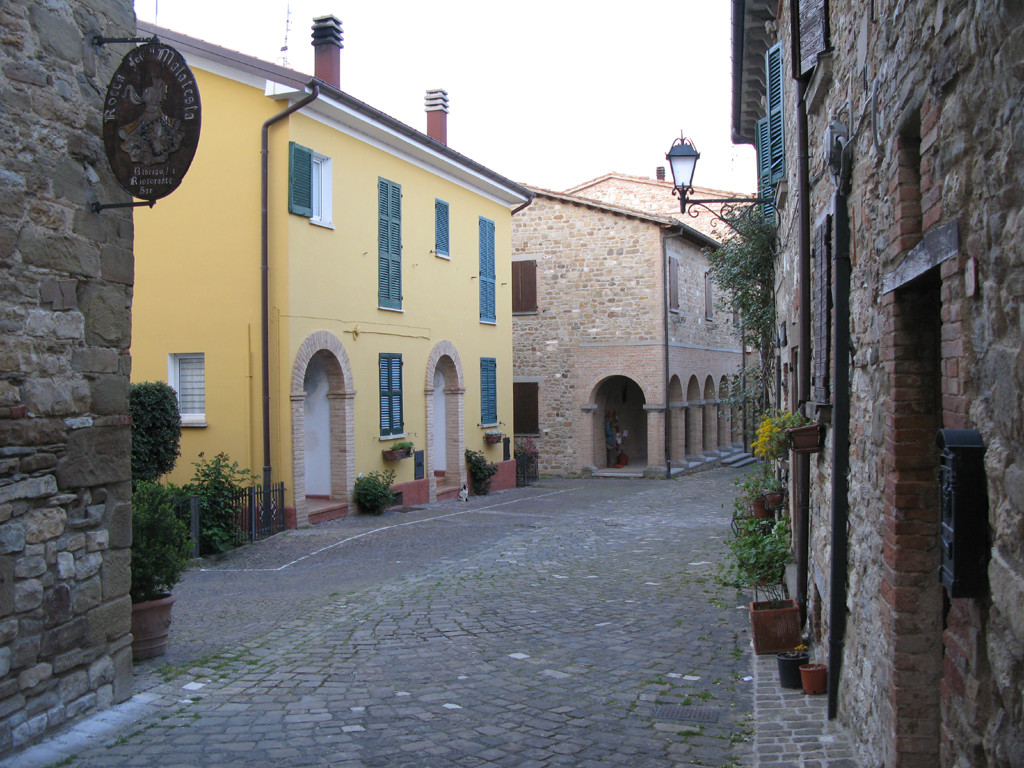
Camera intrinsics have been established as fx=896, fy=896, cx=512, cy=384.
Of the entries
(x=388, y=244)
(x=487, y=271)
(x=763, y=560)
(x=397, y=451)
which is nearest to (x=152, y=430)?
(x=397, y=451)

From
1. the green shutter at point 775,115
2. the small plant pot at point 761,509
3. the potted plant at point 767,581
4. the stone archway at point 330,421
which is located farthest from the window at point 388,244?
the potted plant at point 767,581

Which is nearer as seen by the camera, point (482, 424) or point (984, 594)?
point (984, 594)

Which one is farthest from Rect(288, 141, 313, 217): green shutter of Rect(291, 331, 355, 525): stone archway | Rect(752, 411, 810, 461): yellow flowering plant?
Rect(752, 411, 810, 461): yellow flowering plant

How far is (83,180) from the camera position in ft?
18.4

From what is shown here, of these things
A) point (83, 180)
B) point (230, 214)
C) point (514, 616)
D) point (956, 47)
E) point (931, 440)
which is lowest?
point (514, 616)

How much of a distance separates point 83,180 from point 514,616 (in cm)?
509

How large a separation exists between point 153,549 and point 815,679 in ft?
15.5

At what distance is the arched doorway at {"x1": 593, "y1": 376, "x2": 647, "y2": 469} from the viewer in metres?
27.4

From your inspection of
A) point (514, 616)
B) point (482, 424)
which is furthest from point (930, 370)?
point (482, 424)

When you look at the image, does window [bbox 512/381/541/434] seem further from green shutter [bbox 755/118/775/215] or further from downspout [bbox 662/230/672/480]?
green shutter [bbox 755/118/775/215]

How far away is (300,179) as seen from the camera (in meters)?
14.2

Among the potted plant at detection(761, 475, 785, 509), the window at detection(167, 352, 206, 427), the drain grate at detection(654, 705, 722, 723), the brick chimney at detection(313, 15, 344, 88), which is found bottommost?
the drain grate at detection(654, 705, 722, 723)

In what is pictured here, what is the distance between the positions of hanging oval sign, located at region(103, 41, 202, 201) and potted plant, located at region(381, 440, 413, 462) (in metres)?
11.2

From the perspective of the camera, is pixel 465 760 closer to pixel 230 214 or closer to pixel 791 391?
pixel 791 391
